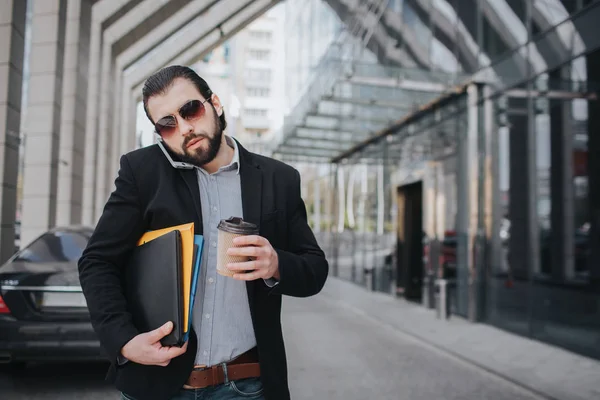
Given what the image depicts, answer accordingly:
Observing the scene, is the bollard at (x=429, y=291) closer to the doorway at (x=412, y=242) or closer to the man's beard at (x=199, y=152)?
the doorway at (x=412, y=242)

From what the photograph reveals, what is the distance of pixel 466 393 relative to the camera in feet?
18.8

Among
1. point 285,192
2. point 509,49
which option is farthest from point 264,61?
point 285,192

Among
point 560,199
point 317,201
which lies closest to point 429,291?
point 560,199

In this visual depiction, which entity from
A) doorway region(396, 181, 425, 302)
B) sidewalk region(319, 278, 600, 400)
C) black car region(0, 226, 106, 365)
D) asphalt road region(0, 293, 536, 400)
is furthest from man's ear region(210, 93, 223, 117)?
doorway region(396, 181, 425, 302)

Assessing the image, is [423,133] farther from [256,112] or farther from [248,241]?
[256,112]

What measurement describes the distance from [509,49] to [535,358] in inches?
208

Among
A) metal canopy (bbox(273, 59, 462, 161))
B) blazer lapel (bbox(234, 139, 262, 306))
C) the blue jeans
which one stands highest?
metal canopy (bbox(273, 59, 462, 161))

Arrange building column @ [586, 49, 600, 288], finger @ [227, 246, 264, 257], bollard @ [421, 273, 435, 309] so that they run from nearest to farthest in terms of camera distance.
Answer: finger @ [227, 246, 264, 257]
building column @ [586, 49, 600, 288]
bollard @ [421, 273, 435, 309]

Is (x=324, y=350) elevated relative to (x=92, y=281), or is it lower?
lower

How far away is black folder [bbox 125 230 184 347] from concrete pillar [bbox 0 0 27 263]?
22.5 ft

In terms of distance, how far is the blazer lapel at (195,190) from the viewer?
5.67 ft

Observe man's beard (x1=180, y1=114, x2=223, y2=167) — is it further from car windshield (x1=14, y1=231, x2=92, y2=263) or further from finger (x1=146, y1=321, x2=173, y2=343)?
car windshield (x1=14, y1=231, x2=92, y2=263)

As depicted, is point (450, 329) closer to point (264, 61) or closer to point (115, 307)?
point (115, 307)

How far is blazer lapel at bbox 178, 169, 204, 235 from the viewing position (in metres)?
1.73
